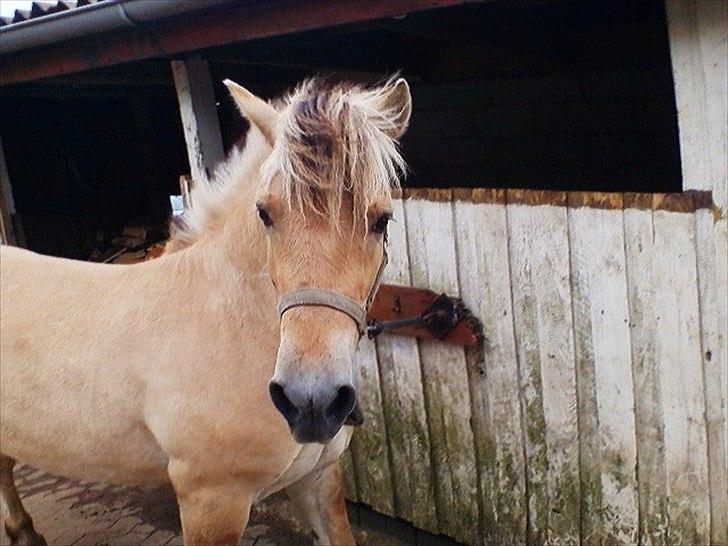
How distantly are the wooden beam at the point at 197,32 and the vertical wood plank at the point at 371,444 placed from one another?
137 cm

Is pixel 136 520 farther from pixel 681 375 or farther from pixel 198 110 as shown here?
pixel 681 375

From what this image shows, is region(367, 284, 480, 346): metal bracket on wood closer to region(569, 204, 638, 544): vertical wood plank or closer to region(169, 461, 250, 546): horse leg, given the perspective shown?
region(569, 204, 638, 544): vertical wood plank

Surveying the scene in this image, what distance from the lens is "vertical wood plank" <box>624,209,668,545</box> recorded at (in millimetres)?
1956

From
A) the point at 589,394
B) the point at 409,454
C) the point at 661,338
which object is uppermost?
the point at 661,338

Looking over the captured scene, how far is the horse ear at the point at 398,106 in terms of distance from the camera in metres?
1.83

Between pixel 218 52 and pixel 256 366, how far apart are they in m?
2.05

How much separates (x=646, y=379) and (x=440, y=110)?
4.04 m

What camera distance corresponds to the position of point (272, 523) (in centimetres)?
338

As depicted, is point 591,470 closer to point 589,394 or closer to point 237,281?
point 589,394

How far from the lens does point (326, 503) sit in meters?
2.41

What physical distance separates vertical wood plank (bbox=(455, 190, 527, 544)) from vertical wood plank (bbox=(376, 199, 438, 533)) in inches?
10.6

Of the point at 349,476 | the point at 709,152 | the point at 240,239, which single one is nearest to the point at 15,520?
the point at 349,476

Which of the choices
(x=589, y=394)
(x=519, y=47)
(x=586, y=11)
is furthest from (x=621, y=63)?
(x=589, y=394)

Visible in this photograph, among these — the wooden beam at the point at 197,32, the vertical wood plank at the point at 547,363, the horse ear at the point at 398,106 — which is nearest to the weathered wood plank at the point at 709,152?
the vertical wood plank at the point at 547,363
